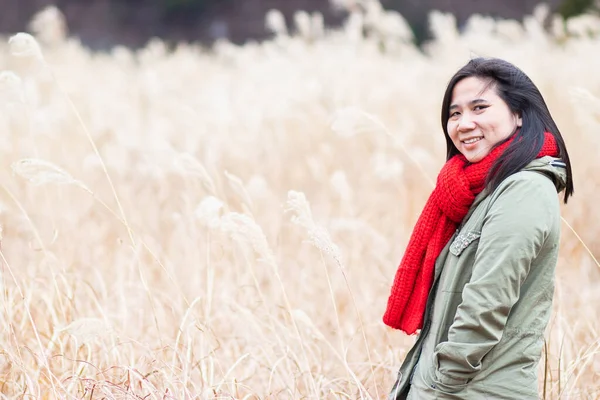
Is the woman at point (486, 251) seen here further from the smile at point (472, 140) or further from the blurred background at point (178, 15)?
the blurred background at point (178, 15)

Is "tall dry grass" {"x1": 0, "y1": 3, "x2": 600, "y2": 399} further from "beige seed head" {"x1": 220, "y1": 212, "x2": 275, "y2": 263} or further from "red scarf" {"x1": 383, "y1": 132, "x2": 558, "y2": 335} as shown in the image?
"red scarf" {"x1": 383, "y1": 132, "x2": 558, "y2": 335}

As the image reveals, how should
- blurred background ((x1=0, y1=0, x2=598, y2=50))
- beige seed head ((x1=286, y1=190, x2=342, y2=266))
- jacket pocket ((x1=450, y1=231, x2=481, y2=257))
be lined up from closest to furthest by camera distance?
jacket pocket ((x1=450, y1=231, x2=481, y2=257)), beige seed head ((x1=286, y1=190, x2=342, y2=266)), blurred background ((x1=0, y1=0, x2=598, y2=50))

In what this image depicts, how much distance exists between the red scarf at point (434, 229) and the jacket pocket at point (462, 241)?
8 centimetres

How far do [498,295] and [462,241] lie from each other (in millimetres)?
204

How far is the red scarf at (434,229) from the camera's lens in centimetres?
186

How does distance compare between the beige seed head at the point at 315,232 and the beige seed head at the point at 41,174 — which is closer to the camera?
the beige seed head at the point at 315,232

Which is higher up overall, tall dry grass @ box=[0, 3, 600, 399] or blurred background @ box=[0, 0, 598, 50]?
blurred background @ box=[0, 0, 598, 50]

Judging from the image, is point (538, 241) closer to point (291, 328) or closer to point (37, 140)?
point (291, 328)

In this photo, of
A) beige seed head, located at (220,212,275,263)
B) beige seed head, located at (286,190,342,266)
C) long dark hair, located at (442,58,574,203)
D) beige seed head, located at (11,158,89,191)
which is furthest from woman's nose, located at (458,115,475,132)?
beige seed head, located at (11,158,89,191)

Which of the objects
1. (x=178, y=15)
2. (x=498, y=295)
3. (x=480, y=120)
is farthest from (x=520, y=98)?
(x=178, y=15)

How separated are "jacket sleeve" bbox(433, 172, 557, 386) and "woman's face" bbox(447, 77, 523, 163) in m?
0.19

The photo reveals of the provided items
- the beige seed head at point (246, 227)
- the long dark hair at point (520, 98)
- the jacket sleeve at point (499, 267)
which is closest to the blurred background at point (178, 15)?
the beige seed head at point (246, 227)

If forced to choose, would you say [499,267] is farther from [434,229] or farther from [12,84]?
[12,84]

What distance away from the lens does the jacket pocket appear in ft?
5.94
